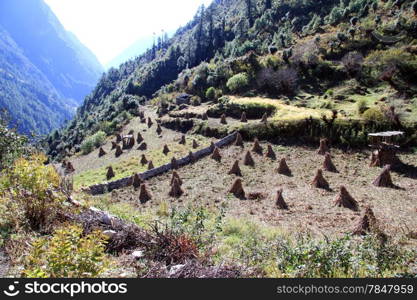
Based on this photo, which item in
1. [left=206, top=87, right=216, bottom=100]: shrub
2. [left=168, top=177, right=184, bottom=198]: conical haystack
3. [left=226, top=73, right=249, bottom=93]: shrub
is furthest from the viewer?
[left=206, top=87, right=216, bottom=100]: shrub

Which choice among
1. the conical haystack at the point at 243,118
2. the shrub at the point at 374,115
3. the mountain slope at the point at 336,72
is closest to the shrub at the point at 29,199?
the mountain slope at the point at 336,72

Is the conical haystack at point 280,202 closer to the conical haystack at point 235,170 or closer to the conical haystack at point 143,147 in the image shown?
the conical haystack at point 235,170

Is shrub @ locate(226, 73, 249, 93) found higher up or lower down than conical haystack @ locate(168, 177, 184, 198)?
lower down

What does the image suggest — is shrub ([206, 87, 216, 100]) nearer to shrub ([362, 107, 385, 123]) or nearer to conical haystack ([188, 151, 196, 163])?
conical haystack ([188, 151, 196, 163])

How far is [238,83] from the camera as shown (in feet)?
152

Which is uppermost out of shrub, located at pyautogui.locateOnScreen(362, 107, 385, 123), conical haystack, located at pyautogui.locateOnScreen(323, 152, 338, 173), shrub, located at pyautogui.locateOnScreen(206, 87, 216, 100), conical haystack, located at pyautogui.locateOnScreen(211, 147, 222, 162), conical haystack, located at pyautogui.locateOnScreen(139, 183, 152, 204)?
conical haystack, located at pyautogui.locateOnScreen(139, 183, 152, 204)

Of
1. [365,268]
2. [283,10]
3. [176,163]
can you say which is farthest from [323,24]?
[365,268]

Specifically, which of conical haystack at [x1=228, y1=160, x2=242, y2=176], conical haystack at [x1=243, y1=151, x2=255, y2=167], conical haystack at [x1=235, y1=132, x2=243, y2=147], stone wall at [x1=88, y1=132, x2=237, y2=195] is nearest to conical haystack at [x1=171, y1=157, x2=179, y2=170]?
stone wall at [x1=88, y1=132, x2=237, y2=195]

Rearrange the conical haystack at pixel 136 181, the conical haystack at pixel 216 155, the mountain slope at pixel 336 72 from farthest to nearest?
the mountain slope at pixel 336 72 → the conical haystack at pixel 216 155 → the conical haystack at pixel 136 181

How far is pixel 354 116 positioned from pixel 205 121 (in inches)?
631

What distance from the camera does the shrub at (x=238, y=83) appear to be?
46.3 meters

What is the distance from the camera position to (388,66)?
3806 centimetres

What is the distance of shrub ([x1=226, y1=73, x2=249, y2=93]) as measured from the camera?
4631cm

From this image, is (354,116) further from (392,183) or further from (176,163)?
(176,163)
